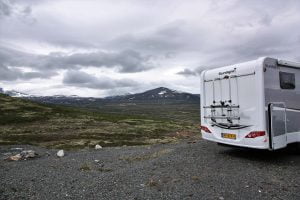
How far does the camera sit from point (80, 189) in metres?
10.9

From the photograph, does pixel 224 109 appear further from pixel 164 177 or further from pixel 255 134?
pixel 164 177

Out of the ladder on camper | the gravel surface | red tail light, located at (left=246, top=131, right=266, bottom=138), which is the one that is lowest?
the gravel surface

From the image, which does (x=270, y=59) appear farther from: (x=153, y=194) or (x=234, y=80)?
(x=153, y=194)

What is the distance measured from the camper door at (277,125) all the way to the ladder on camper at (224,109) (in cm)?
135

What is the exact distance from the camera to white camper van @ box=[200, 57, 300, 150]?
14.2 metres

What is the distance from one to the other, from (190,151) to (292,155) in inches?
218

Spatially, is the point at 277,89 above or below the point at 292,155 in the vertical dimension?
above

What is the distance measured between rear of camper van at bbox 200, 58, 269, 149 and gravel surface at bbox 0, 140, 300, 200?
4.00 feet

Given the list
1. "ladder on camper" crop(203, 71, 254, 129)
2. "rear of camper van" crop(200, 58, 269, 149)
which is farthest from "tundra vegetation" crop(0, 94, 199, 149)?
"ladder on camper" crop(203, 71, 254, 129)

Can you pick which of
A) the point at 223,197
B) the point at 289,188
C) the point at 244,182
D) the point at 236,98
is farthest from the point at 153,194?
the point at 236,98

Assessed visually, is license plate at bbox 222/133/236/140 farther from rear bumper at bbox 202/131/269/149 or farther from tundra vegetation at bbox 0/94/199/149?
tundra vegetation at bbox 0/94/199/149

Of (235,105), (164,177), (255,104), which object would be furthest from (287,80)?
(164,177)

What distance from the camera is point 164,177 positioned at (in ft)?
40.2

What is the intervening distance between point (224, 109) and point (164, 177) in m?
5.61
